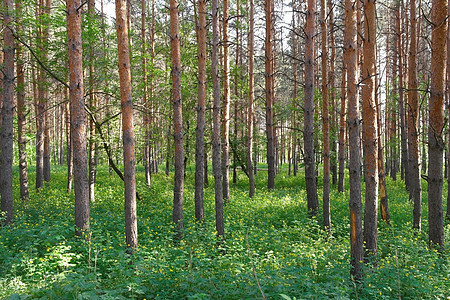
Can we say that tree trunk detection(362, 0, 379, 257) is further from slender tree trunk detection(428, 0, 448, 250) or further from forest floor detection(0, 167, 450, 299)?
slender tree trunk detection(428, 0, 448, 250)

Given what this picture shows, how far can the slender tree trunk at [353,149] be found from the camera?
18.3 feet

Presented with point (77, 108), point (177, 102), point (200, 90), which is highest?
point (200, 90)

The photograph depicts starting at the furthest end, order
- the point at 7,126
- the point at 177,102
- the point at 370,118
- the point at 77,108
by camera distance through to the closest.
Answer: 1. the point at 7,126
2. the point at 177,102
3. the point at 77,108
4. the point at 370,118

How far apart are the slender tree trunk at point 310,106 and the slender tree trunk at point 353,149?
470 cm

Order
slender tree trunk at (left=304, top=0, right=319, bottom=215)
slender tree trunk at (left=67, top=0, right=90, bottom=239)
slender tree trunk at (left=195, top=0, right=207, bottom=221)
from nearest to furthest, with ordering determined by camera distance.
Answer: slender tree trunk at (left=67, top=0, right=90, bottom=239)
slender tree trunk at (left=195, top=0, right=207, bottom=221)
slender tree trunk at (left=304, top=0, right=319, bottom=215)

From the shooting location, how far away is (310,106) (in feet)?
35.0

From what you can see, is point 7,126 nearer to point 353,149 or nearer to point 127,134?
point 127,134

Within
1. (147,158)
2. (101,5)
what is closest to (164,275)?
(147,158)

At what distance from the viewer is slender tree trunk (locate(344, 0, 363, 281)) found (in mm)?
5578

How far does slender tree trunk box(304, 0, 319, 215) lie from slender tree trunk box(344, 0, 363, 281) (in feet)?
15.4

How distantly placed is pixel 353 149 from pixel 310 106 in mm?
5225

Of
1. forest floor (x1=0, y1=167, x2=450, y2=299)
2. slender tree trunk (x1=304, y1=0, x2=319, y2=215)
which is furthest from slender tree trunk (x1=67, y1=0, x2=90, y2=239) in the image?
slender tree trunk (x1=304, y1=0, x2=319, y2=215)

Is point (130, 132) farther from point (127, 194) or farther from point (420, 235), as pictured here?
point (420, 235)

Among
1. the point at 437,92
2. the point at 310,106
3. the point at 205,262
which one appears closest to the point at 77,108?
the point at 205,262
